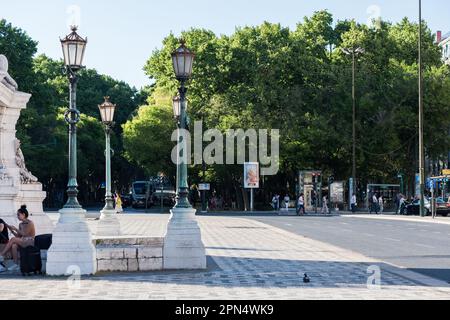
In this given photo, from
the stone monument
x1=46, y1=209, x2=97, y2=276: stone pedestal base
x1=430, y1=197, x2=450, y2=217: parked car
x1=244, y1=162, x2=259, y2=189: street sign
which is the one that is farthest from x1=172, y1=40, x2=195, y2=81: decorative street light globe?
x1=244, y1=162, x2=259, y2=189: street sign

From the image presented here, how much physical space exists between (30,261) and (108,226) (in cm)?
1382

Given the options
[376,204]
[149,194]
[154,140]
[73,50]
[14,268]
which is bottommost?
[14,268]

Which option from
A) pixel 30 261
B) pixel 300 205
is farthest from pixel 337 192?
pixel 30 261

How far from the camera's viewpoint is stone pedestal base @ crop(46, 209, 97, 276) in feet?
52.6

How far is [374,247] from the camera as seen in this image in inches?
999

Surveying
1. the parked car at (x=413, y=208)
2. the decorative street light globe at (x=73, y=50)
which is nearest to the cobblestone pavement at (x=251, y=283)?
the decorative street light globe at (x=73, y=50)

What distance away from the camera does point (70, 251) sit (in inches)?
635

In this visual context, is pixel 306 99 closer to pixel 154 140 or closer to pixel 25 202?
pixel 154 140

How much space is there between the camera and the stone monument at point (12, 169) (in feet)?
Result: 70.1

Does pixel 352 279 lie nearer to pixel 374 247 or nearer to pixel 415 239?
pixel 374 247

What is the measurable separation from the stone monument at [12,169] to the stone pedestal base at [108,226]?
5.27 meters

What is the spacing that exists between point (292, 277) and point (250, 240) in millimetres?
13094

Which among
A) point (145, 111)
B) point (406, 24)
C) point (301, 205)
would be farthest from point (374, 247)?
point (406, 24)

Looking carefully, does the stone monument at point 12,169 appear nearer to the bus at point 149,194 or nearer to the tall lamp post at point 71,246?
the tall lamp post at point 71,246
